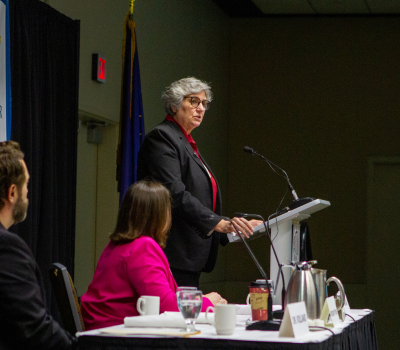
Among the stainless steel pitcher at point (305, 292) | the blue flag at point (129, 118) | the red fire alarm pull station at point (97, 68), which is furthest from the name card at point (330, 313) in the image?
the red fire alarm pull station at point (97, 68)

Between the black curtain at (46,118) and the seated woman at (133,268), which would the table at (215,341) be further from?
the black curtain at (46,118)

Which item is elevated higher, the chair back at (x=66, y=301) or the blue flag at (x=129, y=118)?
the blue flag at (x=129, y=118)

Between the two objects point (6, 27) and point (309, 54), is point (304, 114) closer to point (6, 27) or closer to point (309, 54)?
point (309, 54)

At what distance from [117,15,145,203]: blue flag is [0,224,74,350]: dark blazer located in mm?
2494

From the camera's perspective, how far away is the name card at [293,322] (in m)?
1.55

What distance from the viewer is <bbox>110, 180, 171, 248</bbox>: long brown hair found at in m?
2.05

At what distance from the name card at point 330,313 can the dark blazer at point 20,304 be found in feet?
2.49

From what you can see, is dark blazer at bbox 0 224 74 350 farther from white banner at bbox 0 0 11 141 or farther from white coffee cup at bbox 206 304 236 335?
white banner at bbox 0 0 11 141

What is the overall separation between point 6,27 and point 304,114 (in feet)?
14.2

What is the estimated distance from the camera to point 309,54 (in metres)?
7.00

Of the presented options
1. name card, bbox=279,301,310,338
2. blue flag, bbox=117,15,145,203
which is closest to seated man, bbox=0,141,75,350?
name card, bbox=279,301,310,338

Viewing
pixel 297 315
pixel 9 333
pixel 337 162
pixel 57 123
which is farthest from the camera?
pixel 337 162

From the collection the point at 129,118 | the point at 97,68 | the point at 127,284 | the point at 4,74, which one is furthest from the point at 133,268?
the point at 97,68

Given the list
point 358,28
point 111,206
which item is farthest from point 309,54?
point 111,206
